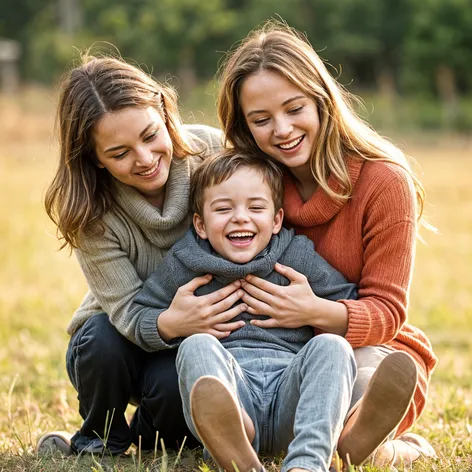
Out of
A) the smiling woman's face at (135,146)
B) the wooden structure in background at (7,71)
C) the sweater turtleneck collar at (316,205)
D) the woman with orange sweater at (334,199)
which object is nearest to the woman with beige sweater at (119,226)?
the smiling woman's face at (135,146)

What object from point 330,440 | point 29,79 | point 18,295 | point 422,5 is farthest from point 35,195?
point 29,79

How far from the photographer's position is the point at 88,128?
127 inches

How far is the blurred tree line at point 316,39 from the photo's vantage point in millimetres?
30875

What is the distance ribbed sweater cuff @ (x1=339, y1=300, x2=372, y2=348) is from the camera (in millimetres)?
3045

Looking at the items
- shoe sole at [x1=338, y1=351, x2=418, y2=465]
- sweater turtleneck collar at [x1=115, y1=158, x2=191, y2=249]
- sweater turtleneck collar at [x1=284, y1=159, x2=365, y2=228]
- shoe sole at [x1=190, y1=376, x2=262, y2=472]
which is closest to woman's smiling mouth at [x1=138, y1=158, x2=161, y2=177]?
sweater turtleneck collar at [x1=115, y1=158, x2=191, y2=249]

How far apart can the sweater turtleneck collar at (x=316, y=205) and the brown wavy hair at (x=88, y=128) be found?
1.46 feet

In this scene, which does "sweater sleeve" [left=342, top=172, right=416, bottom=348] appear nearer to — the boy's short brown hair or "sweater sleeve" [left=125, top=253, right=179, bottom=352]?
the boy's short brown hair

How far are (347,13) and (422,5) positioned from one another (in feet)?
12.1

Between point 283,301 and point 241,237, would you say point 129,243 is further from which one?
point 283,301

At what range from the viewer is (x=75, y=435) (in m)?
3.40

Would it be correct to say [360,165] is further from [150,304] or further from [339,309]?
[150,304]

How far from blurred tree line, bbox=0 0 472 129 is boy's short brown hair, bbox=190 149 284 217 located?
27.9m

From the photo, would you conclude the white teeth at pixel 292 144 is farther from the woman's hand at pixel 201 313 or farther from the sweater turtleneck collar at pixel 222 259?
the woman's hand at pixel 201 313

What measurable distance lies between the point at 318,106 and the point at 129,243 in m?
0.85
